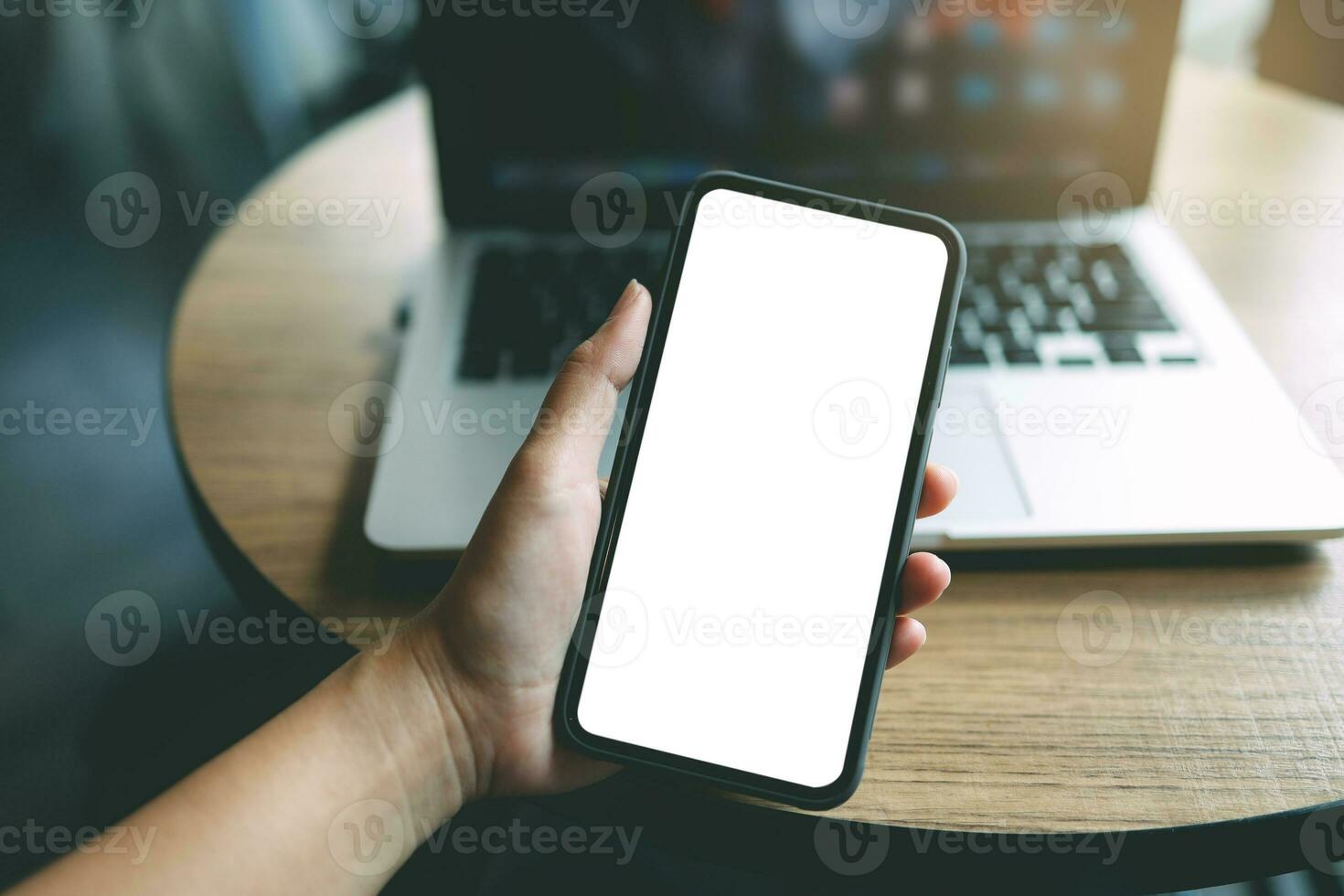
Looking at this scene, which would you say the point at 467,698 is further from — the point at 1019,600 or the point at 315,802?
the point at 1019,600

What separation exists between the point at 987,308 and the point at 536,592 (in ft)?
1.08

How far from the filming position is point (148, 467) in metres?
0.82

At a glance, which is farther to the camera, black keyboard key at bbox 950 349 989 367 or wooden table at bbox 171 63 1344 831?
black keyboard key at bbox 950 349 989 367

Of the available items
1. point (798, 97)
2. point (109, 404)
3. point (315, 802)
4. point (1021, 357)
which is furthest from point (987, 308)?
point (109, 404)

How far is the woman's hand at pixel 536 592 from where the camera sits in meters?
0.39

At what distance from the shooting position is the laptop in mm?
444

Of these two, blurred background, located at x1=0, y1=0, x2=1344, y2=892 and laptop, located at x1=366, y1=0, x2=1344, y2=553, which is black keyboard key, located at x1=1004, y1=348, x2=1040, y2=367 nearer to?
laptop, located at x1=366, y1=0, x2=1344, y2=553

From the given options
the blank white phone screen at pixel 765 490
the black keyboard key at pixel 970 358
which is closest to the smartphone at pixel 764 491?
the blank white phone screen at pixel 765 490

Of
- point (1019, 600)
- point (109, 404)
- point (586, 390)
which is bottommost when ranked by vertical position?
point (109, 404)

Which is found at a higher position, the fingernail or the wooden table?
the fingernail

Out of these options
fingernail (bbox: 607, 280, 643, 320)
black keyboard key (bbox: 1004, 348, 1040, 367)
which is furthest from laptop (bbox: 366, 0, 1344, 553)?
fingernail (bbox: 607, 280, 643, 320)

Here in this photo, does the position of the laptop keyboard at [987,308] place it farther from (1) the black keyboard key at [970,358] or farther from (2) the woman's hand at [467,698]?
(2) the woman's hand at [467,698]

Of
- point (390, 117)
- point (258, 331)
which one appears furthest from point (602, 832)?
point (390, 117)

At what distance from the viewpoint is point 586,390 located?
0.40m
